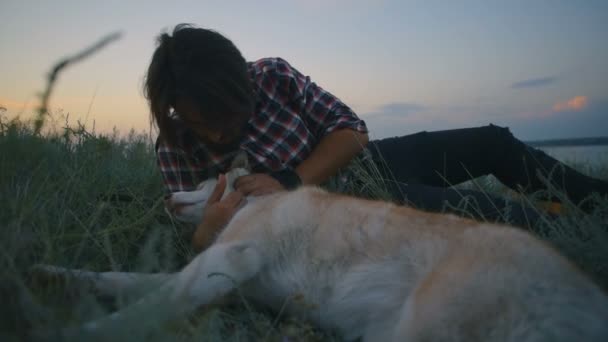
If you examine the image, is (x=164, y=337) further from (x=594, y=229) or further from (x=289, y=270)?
(x=594, y=229)

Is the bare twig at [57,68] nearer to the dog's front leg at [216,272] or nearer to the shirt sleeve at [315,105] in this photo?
the dog's front leg at [216,272]

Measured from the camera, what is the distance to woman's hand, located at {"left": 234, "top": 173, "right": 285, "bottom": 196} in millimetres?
2537

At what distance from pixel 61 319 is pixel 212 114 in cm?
148

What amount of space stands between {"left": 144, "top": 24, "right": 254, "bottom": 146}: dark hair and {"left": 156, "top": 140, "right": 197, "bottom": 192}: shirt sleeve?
0.46m

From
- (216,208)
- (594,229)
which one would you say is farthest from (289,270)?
(594,229)

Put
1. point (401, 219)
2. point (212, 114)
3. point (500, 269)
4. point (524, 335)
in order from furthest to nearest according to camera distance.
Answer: point (212, 114)
point (401, 219)
point (500, 269)
point (524, 335)

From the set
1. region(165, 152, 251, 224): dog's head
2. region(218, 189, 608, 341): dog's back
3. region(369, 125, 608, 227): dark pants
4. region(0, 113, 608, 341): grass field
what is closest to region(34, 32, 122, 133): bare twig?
region(0, 113, 608, 341): grass field

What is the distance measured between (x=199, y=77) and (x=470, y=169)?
2.10 metres

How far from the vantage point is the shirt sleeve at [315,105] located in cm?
308

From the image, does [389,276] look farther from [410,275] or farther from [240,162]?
[240,162]

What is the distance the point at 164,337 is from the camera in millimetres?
1040

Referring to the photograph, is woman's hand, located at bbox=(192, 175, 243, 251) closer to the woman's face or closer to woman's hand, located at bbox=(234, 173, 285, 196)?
woman's hand, located at bbox=(234, 173, 285, 196)

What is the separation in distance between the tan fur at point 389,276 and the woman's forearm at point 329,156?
561 mm

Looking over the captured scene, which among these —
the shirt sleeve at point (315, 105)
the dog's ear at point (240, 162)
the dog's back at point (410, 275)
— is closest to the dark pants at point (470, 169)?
the shirt sleeve at point (315, 105)
